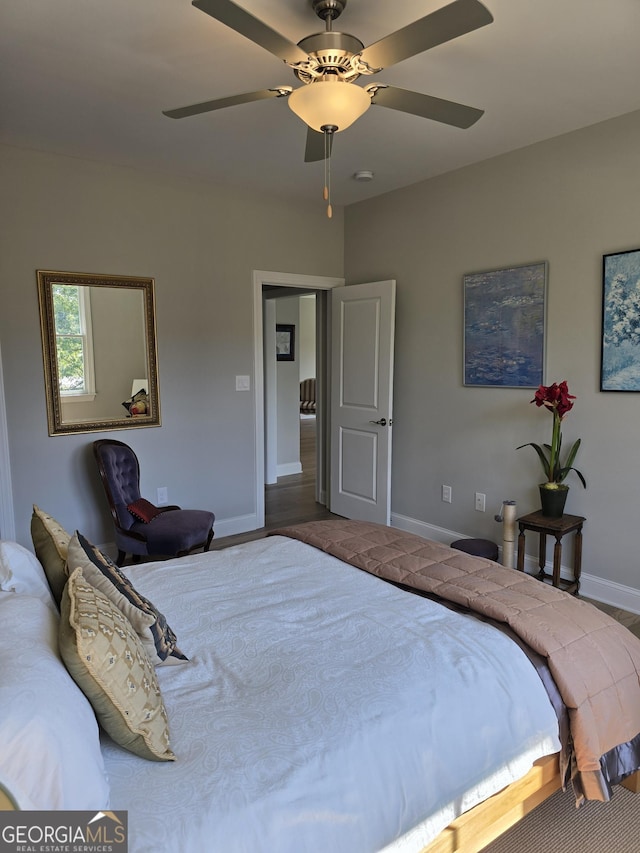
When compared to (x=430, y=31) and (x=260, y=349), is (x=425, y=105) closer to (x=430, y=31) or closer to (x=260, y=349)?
(x=430, y=31)

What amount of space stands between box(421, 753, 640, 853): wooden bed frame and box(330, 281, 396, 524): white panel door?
2.81m

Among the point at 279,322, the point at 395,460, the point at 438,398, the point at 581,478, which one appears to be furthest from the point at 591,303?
the point at 279,322

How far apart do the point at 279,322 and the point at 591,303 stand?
4531 mm

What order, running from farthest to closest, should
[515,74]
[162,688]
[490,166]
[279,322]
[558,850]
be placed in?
1. [279,322]
2. [490,166]
3. [515,74]
4. [558,850]
5. [162,688]

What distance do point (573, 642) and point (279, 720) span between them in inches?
35.9

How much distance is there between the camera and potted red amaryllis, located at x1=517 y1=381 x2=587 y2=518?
3.10 m

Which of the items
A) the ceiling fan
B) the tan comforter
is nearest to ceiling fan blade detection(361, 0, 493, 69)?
the ceiling fan

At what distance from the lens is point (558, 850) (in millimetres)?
1646

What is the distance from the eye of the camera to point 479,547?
352cm

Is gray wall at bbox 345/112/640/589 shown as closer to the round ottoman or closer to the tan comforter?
the round ottoman

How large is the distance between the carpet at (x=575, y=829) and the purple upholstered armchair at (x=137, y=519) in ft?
7.29

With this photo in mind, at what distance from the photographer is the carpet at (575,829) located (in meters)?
1.65

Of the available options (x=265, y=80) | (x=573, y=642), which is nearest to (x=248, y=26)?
(x=265, y=80)

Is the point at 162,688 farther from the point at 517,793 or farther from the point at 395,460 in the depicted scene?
the point at 395,460
